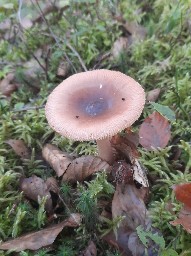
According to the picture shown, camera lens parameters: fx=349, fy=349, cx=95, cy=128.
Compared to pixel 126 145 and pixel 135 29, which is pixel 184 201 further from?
pixel 135 29

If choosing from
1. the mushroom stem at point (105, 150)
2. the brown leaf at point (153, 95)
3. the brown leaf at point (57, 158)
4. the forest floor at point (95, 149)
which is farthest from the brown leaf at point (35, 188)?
the brown leaf at point (153, 95)

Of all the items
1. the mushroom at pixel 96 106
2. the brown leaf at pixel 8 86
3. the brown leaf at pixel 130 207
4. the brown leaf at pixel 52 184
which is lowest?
the brown leaf at pixel 130 207

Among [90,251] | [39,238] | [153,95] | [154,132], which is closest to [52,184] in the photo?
[39,238]

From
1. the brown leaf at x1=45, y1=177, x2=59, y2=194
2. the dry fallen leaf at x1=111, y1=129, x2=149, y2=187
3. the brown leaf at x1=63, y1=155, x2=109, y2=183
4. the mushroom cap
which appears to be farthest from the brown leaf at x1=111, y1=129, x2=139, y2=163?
the brown leaf at x1=45, y1=177, x2=59, y2=194

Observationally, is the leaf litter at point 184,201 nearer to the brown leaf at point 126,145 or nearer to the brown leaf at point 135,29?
the brown leaf at point 126,145

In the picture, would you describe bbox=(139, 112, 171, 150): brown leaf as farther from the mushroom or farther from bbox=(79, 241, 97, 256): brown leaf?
bbox=(79, 241, 97, 256): brown leaf

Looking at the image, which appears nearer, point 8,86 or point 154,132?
point 154,132

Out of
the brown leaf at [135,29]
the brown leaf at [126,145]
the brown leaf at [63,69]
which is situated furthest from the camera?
the brown leaf at [135,29]
